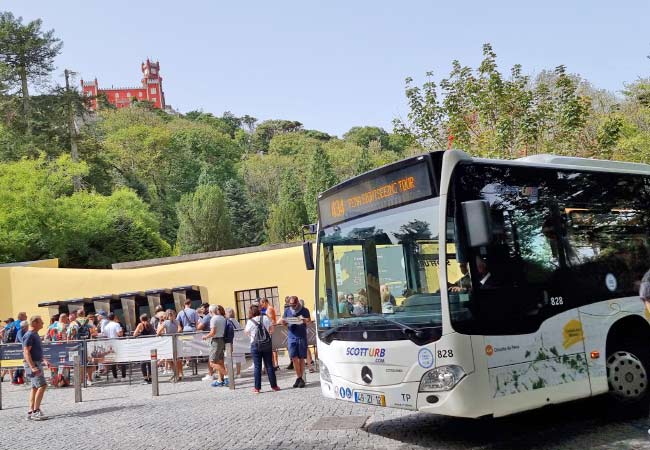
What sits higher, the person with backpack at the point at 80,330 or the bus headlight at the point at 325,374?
the person with backpack at the point at 80,330

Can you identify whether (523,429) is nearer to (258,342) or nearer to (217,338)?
(258,342)

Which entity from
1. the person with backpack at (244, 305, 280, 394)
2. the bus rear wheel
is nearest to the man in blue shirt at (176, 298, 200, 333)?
the person with backpack at (244, 305, 280, 394)

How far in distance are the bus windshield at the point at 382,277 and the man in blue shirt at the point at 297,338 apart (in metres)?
4.89

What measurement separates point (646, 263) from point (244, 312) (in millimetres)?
15147

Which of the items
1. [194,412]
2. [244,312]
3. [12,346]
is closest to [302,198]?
[244,312]

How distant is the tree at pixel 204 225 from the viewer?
56.5m

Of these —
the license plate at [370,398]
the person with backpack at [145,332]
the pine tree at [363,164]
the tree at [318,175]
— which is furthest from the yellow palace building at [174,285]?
the tree at [318,175]

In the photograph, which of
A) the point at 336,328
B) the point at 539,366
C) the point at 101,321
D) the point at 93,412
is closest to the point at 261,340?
the point at 93,412

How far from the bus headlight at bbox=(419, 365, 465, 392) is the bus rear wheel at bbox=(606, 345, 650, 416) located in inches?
93.5

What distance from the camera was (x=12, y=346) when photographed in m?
15.2

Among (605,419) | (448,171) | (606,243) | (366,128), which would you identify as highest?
(366,128)

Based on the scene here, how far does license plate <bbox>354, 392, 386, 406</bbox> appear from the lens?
6878 millimetres

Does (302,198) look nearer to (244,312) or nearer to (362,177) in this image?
(244,312)

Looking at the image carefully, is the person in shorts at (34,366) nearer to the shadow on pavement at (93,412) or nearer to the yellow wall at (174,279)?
A: the shadow on pavement at (93,412)
